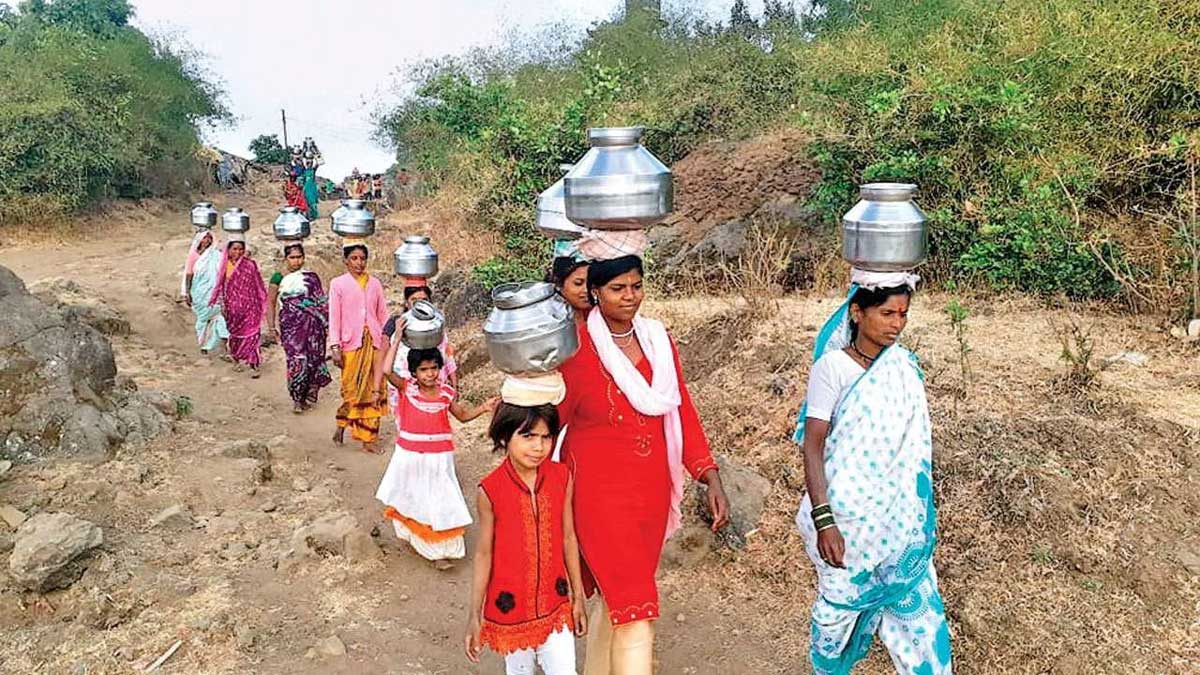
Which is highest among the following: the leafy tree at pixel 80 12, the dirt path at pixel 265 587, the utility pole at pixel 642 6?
the leafy tree at pixel 80 12

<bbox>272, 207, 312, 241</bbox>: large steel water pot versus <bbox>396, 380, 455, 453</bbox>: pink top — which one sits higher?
<bbox>272, 207, 312, 241</bbox>: large steel water pot

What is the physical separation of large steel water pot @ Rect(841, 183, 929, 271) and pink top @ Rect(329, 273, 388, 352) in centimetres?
462

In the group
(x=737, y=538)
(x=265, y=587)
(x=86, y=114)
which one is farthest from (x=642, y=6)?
(x=265, y=587)

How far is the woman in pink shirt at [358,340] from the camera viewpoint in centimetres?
695

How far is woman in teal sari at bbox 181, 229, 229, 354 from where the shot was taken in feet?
33.9

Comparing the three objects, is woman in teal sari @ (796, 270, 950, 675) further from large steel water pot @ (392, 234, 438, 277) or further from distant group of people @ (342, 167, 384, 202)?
distant group of people @ (342, 167, 384, 202)

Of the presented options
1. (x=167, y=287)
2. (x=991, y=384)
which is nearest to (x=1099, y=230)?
(x=991, y=384)

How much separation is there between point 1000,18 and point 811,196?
7.94ft

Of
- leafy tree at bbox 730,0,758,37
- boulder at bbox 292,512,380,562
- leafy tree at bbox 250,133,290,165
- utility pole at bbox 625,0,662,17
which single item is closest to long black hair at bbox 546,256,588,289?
boulder at bbox 292,512,380,562

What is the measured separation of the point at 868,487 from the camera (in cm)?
295

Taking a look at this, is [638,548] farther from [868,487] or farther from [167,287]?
[167,287]

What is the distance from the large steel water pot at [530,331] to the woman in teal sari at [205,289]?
8.24 metres

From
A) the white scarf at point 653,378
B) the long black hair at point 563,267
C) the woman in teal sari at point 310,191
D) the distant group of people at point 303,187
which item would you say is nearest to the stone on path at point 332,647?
the white scarf at point 653,378

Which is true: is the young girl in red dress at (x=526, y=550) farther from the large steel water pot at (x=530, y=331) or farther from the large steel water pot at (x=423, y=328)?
the large steel water pot at (x=423, y=328)
